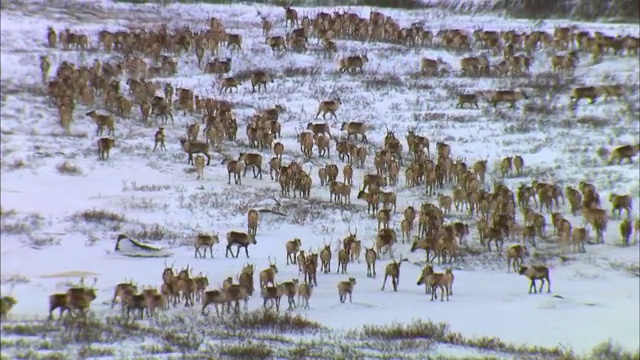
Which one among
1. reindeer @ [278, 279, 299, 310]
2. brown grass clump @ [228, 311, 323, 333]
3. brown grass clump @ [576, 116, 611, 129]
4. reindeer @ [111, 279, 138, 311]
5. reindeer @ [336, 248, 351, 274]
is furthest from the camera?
brown grass clump @ [576, 116, 611, 129]

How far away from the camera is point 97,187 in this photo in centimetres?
2222

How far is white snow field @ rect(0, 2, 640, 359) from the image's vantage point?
53.1 ft

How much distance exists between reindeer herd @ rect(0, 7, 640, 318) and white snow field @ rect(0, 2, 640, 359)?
28 cm

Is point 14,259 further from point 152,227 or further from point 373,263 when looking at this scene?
point 373,263

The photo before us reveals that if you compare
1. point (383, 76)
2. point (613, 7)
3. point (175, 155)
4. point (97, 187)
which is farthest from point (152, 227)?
point (613, 7)

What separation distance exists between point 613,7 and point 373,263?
2894cm

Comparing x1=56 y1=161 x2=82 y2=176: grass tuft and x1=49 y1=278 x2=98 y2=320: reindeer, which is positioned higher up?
x1=56 y1=161 x2=82 y2=176: grass tuft

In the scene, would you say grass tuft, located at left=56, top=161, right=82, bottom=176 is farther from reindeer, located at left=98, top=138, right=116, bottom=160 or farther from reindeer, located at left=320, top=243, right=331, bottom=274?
reindeer, located at left=320, top=243, right=331, bottom=274

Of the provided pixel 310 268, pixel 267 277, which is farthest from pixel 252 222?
pixel 267 277

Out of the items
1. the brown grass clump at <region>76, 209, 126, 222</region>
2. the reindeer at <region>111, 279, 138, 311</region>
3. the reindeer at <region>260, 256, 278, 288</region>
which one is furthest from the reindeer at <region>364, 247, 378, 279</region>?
the brown grass clump at <region>76, 209, 126, 222</region>

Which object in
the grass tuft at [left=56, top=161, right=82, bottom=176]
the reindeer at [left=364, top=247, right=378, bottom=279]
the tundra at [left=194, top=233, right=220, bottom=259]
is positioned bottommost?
the reindeer at [left=364, top=247, right=378, bottom=279]

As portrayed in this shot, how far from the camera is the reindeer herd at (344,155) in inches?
685

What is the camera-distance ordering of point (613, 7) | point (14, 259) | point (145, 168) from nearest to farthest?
1. point (14, 259)
2. point (145, 168)
3. point (613, 7)

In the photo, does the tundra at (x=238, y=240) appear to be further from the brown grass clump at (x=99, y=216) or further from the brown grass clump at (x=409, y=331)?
the brown grass clump at (x=409, y=331)
